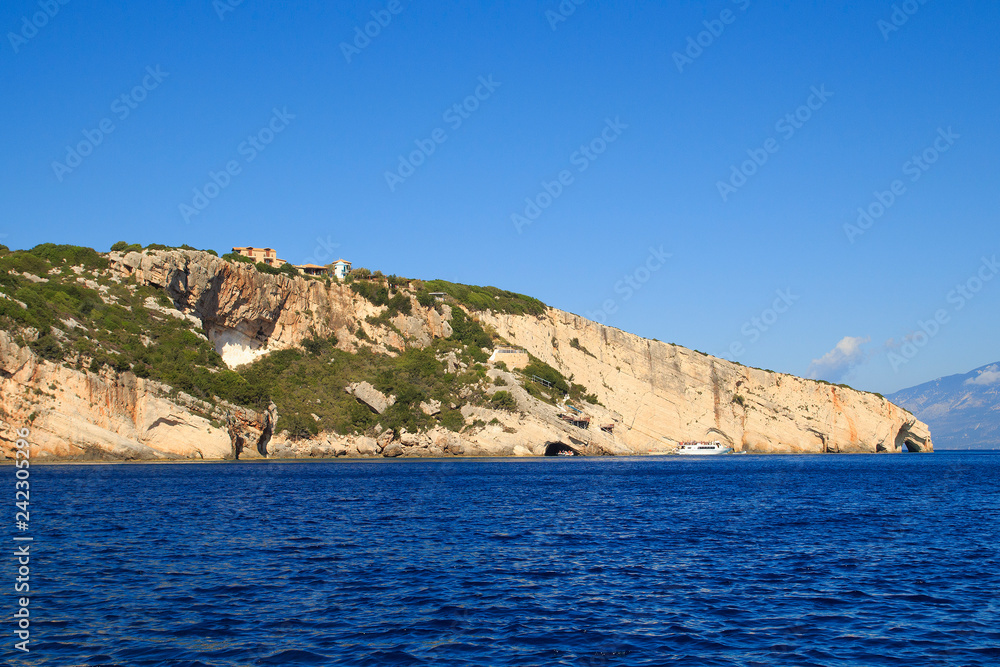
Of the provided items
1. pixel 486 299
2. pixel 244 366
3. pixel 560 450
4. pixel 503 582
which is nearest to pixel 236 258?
pixel 244 366

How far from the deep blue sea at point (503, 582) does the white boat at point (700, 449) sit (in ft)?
232

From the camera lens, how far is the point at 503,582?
19.0 m

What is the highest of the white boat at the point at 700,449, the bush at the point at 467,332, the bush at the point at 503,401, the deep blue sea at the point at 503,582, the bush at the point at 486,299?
the bush at the point at 486,299

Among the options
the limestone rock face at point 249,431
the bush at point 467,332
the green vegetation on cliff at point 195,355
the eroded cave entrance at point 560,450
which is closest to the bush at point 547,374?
the green vegetation on cliff at point 195,355

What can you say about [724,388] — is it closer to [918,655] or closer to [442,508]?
[442,508]

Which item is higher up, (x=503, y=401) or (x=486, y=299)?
(x=486, y=299)

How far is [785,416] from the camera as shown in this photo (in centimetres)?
11962

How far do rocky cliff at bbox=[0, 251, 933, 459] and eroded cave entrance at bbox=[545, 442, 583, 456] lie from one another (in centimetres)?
56

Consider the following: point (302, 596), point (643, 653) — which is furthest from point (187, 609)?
point (643, 653)

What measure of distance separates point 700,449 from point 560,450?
25237 millimetres

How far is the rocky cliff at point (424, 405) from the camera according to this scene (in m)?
60.6

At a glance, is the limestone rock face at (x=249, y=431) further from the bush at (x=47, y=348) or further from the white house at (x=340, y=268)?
the white house at (x=340, y=268)

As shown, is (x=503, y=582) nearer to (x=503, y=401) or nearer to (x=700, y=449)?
(x=503, y=401)

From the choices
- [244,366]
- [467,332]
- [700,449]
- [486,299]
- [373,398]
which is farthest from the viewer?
[486,299]
